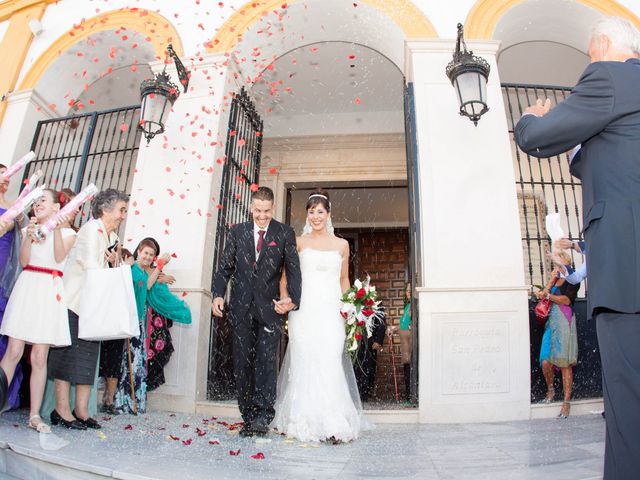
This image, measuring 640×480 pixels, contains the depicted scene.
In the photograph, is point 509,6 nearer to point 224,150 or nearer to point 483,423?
point 224,150

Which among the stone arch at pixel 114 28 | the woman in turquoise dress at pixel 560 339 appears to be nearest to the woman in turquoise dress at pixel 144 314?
the stone arch at pixel 114 28

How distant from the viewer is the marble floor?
2369 mm

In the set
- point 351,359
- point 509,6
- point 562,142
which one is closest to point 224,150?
point 351,359

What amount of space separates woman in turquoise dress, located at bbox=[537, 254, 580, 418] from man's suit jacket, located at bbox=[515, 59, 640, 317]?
3515 mm

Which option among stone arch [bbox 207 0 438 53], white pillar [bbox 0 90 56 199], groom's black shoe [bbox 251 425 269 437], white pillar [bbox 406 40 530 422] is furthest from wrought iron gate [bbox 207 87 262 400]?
white pillar [bbox 0 90 56 199]

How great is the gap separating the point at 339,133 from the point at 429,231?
4.38 m

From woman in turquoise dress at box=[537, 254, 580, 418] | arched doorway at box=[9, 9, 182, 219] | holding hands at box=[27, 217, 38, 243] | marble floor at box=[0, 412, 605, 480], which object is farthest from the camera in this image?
arched doorway at box=[9, 9, 182, 219]

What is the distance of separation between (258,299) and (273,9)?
4285 millimetres

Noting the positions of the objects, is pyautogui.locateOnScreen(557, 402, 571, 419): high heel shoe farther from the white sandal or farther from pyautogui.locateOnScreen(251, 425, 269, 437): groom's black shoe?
the white sandal

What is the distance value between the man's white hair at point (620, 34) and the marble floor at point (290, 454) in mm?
1917

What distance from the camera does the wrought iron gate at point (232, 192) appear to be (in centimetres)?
556

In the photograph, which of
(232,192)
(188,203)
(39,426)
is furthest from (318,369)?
(232,192)

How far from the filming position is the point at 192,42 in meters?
6.25

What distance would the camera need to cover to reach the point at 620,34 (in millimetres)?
1908
